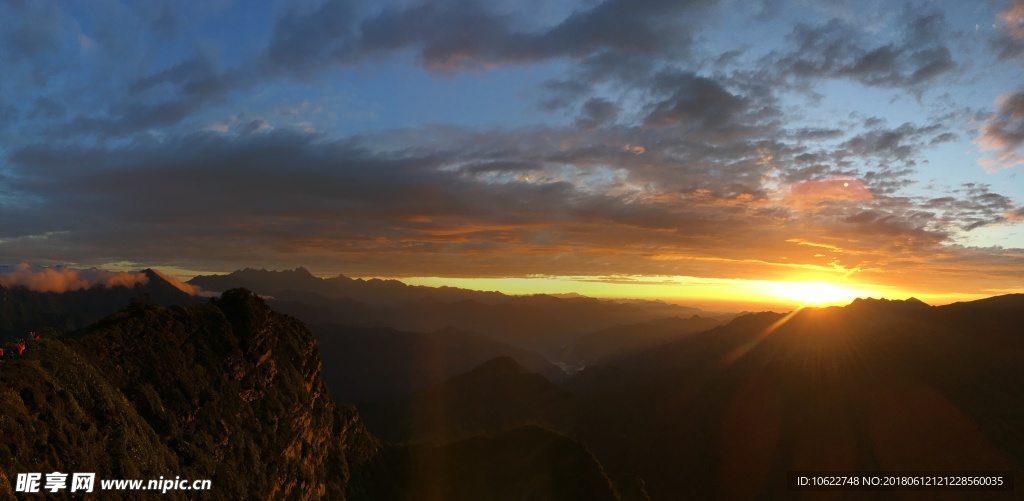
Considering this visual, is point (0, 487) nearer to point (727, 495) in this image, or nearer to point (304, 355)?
point (304, 355)

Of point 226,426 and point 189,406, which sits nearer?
point 189,406

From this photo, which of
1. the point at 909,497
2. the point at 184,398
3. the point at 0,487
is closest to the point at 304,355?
the point at 184,398

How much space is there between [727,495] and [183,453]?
676 ft

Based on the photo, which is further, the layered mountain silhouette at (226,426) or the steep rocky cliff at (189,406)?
the layered mountain silhouette at (226,426)

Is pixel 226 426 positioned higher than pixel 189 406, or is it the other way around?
pixel 189 406

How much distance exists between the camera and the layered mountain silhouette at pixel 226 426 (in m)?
41.5

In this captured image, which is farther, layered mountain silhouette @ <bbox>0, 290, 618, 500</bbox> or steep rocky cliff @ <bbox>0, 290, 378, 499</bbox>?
layered mountain silhouette @ <bbox>0, 290, 618, 500</bbox>

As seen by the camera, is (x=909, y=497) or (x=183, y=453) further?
(x=909, y=497)

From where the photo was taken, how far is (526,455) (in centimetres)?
11556

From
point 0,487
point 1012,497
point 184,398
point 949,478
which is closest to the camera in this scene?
point 0,487

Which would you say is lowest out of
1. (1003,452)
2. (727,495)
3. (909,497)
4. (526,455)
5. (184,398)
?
(727,495)

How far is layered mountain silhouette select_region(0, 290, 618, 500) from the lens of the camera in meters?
41.5

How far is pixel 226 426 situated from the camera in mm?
66562

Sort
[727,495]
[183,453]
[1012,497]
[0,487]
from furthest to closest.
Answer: [727,495], [1012,497], [183,453], [0,487]
